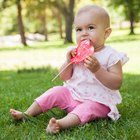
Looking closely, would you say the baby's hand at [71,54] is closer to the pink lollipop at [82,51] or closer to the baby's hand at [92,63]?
the pink lollipop at [82,51]

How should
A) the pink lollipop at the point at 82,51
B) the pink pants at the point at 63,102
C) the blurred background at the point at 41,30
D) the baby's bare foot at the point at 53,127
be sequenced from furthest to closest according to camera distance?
the blurred background at the point at 41,30
the pink pants at the point at 63,102
the pink lollipop at the point at 82,51
the baby's bare foot at the point at 53,127

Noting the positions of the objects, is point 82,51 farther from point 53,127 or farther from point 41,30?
point 41,30

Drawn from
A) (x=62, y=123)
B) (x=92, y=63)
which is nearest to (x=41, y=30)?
(x=92, y=63)

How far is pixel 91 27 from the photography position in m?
3.44

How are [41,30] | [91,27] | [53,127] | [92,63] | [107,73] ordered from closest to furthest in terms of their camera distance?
[53,127] < [92,63] < [107,73] < [91,27] < [41,30]

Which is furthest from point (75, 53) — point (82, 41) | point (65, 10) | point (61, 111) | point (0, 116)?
point (65, 10)

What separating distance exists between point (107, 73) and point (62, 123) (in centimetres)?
56

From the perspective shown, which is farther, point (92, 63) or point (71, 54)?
point (71, 54)

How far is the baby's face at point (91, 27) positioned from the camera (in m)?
3.42

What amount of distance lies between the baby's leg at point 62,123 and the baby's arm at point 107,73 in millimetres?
381

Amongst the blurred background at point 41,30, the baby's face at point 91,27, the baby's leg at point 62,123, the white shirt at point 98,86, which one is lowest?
the blurred background at point 41,30

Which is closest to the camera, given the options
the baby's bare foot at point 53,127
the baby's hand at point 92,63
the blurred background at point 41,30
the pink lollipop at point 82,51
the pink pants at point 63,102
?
the baby's bare foot at point 53,127

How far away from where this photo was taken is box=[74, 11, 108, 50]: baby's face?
11.2 ft

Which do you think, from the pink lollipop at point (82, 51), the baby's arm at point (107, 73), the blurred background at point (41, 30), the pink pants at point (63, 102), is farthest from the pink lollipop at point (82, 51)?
the blurred background at point (41, 30)
